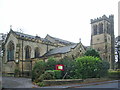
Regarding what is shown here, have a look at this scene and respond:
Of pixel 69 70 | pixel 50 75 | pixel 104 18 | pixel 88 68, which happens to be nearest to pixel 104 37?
pixel 104 18

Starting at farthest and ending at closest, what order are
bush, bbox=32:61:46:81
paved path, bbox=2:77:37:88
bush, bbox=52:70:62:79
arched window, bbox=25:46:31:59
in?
arched window, bbox=25:46:31:59, bush, bbox=32:61:46:81, bush, bbox=52:70:62:79, paved path, bbox=2:77:37:88

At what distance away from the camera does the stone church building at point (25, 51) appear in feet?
102

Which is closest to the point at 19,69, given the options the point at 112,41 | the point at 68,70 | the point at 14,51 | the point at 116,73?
the point at 14,51

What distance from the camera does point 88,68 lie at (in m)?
22.5

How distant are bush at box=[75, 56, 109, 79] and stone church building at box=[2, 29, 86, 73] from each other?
248 inches

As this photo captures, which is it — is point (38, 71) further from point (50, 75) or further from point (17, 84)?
point (17, 84)

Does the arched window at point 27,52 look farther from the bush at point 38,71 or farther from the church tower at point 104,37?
the church tower at point 104,37

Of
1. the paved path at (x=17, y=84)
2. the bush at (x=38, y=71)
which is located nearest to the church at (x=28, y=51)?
the bush at (x=38, y=71)

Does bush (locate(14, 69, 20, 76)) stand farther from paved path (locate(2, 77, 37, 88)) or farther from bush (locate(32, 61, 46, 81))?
bush (locate(32, 61, 46, 81))

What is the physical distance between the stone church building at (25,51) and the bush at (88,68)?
20.7 feet

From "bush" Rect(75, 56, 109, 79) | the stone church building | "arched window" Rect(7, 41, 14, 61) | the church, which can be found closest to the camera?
"bush" Rect(75, 56, 109, 79)

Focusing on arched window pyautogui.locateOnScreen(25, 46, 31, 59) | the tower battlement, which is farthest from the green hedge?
the tower battlement

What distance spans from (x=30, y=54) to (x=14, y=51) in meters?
3.81

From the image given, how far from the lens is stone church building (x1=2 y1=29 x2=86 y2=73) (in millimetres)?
31197
